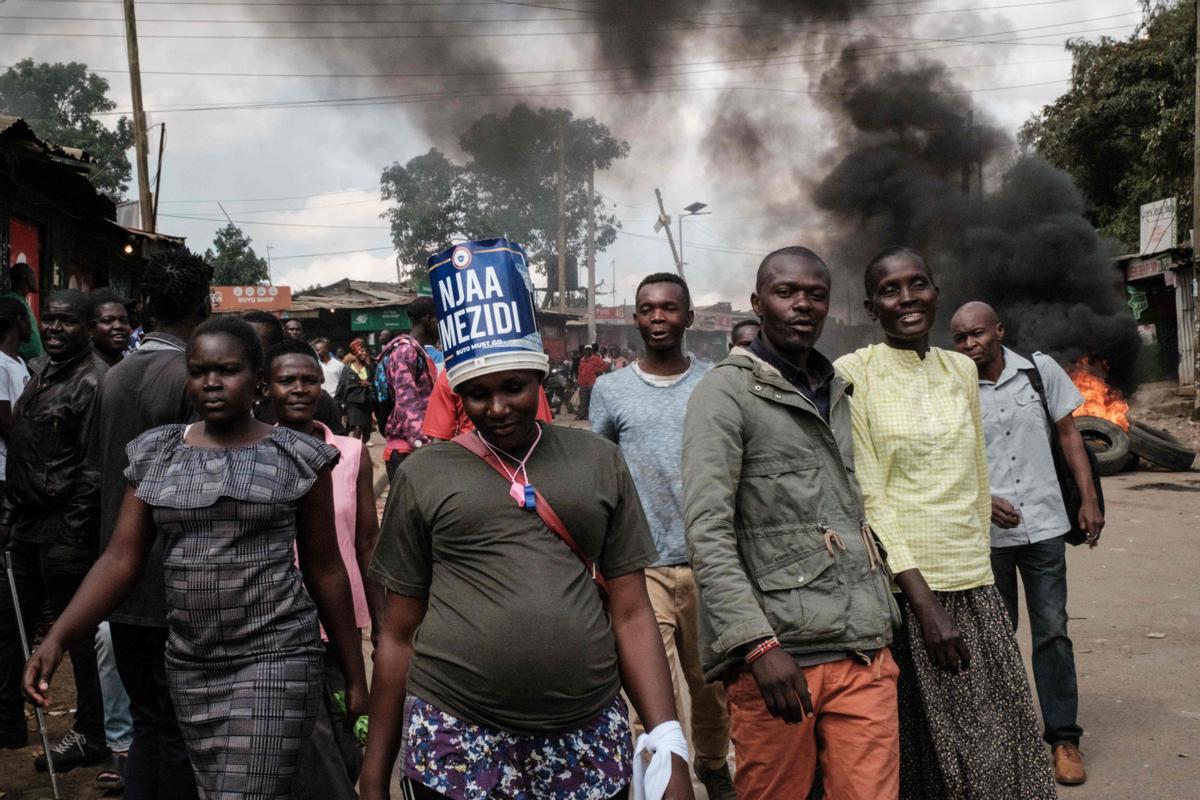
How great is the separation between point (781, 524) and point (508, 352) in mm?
912

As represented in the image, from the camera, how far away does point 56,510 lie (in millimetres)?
→ 4266

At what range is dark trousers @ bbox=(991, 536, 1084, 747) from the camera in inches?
166

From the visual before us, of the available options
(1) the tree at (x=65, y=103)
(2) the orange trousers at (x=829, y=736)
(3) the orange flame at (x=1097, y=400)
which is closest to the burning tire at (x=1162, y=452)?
(3) the orange flame at (x=1097, y=400)

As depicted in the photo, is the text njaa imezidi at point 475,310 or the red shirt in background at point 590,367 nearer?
the text njaa imezidi at point 475,310

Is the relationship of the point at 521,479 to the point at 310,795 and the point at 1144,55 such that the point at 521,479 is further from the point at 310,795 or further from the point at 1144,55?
the point at 1144,55

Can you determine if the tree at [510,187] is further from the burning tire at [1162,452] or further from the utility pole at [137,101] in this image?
the burning tire at [1162,452]

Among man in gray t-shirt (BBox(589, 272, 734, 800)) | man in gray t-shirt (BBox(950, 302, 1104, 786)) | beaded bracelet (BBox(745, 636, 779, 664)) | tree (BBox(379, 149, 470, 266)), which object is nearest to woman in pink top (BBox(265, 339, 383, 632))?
man in gray t-shirt (BBox(589, 272, 734, 800))

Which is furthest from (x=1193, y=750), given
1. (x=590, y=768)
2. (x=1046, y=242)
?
(x=1046, y=242)

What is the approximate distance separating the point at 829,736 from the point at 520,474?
111 cm

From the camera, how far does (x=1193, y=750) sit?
4.42m

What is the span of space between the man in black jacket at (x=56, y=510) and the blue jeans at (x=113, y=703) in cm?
14

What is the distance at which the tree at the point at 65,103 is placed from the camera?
1752 inches

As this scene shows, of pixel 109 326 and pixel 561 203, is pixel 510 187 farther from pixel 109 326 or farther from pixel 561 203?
pixel 109 326

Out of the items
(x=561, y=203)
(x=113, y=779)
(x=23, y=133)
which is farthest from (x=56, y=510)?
(x=561, y=203)
